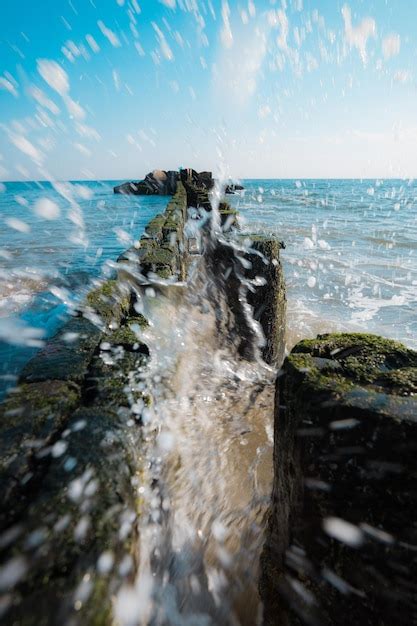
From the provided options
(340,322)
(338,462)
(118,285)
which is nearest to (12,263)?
(118,285)

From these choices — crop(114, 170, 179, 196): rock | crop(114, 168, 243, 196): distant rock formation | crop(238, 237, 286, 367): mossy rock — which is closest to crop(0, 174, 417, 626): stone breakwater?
crop(238, 237, 286, 367): mossy rock

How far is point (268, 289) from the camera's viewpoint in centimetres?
429

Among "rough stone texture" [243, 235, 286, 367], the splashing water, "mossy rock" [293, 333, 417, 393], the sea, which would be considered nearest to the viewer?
"mossy rock" [293, 333, 417, 393]

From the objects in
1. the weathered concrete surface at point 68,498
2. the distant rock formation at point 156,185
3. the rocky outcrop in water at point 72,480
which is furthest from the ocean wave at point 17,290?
the distant rock formation at point 156,185

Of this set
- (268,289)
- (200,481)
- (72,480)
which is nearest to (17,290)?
(268,289)

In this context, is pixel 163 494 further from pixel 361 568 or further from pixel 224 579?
pixel 361 568

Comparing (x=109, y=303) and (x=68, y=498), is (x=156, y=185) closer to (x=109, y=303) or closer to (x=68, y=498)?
(x=109, y=303)

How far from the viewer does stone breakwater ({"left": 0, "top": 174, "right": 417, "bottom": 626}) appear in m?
0.99

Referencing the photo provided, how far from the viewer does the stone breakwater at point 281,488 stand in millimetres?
990

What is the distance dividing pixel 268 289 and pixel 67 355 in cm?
283

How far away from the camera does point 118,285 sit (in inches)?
134

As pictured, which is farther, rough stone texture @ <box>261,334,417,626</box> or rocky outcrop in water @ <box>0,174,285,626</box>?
rough stone texture @ <box>261,334,417,626</box>

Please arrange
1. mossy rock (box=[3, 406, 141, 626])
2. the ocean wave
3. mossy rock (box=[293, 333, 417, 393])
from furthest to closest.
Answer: the ocean wave
mossy rock (box=[293, 333, 417, 393])
mossy rock (box=[3, 406, 141, 626])

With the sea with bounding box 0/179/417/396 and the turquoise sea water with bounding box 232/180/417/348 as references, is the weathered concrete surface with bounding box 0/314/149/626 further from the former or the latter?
the turquoise sea water with bounding box 232/180/417/348
